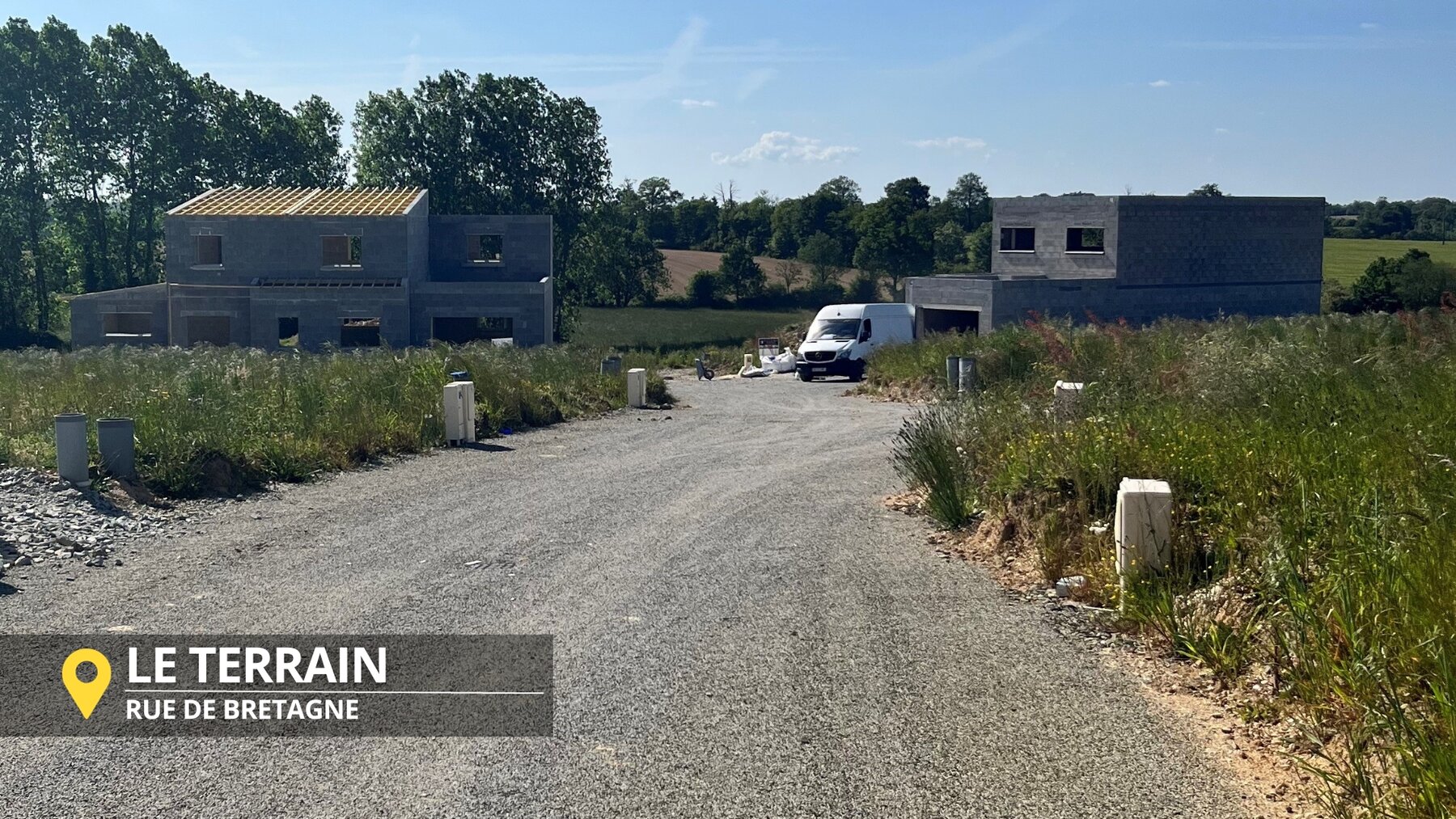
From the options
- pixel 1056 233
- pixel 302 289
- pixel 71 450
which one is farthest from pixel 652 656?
pixel 1056 233

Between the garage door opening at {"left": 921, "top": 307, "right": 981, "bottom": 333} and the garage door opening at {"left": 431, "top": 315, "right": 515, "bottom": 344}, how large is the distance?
16.2 meters

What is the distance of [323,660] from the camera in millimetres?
7652

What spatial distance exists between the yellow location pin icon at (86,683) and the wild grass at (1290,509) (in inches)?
230

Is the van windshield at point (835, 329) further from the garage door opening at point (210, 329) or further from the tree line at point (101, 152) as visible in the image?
the tree line at point (101, 152)

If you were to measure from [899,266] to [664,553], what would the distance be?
9575 centimetres

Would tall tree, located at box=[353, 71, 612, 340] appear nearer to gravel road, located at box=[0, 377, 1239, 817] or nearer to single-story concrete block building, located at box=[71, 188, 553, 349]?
single-story concrete block building, located at box=[71, 188, 553, 349]

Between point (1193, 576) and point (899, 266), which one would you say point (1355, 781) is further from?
point (899, 266)

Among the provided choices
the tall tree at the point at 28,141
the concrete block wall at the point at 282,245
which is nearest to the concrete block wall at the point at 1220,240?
the concrete block wall at the point at 282,245

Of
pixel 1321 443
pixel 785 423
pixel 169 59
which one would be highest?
pixel 169 59

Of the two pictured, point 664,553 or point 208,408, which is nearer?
point 664,553

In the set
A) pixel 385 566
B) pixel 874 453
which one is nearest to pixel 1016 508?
pixel 385 566

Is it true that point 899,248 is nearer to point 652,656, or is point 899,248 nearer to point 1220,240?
point 1220,240

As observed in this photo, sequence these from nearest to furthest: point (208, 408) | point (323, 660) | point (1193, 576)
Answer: point (323, 660)
point (1193, 576)
point (208, 408)

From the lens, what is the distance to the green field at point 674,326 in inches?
2921
